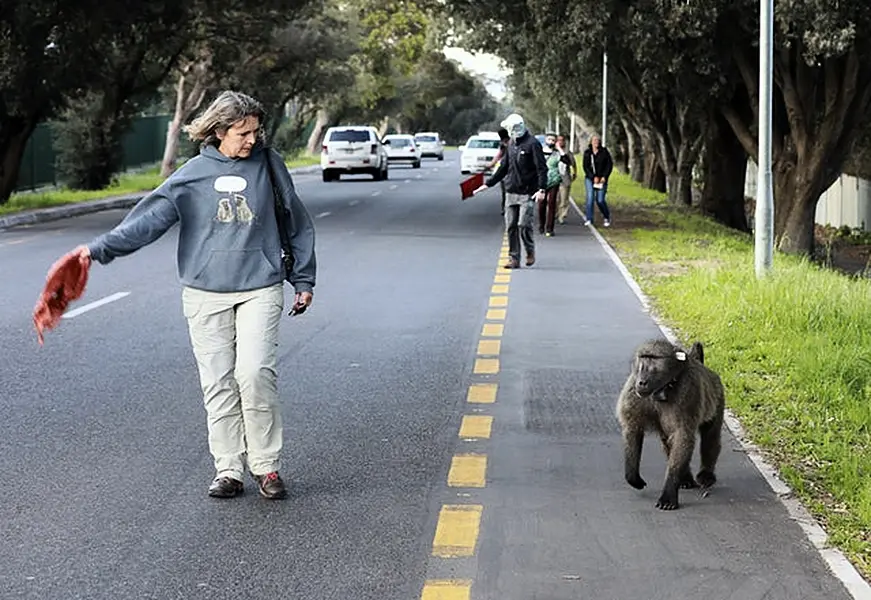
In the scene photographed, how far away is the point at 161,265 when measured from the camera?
63.1ft

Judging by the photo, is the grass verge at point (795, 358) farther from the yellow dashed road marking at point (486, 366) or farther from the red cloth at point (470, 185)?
the red cloth at point (470, 185)

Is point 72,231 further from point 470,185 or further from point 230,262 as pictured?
point 230,262

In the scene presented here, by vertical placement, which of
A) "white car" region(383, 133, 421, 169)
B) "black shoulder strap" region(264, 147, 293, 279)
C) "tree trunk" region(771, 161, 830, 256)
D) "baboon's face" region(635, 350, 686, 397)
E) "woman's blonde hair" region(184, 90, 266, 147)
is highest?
"woman's blonde hair" region(184, 90, 266, 147)

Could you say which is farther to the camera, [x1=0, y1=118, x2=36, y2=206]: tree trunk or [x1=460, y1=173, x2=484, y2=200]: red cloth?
[x1=0, y1=118, x2=36, y2=206]: tree trunk

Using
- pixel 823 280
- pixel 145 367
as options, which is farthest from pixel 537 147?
pixel 145 367

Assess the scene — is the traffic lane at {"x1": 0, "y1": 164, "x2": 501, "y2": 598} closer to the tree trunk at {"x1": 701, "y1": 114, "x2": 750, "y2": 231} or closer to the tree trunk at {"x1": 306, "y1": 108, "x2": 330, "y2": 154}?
the tree trunk at {"x1": 701, "y1": 114, "x2": 750, "y2": 231}

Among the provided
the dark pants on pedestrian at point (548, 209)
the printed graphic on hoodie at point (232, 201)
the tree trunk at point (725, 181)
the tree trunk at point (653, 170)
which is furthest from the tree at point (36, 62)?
the printed graphic on hoodie at point (232, 201)

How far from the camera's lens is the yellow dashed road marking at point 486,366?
10750mm

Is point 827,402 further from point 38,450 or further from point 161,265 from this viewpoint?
point 161,265

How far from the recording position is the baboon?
267 inches

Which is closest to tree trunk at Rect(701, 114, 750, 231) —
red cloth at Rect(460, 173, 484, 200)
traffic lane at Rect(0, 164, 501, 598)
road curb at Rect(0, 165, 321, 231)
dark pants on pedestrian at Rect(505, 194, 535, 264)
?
road curb at Rect(0, 165, 321, 231)

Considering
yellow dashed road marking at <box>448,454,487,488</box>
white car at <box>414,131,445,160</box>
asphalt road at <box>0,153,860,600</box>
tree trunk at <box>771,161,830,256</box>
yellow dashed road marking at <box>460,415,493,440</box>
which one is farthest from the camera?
white car at <box>414,131,445,160</box>

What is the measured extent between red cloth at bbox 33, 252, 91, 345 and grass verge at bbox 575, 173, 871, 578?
11.6 feet

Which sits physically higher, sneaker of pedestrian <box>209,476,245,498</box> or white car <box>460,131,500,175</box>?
sneaker of pedestrian <box>209,476,245,498</box>
